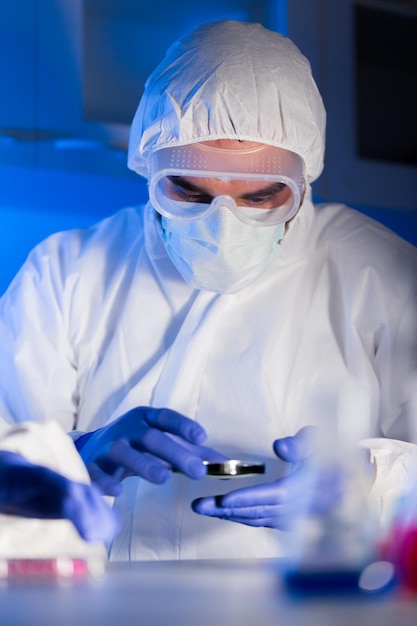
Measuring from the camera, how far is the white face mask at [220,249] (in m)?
1.62

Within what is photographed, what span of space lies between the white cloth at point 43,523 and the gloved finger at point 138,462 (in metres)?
0.12

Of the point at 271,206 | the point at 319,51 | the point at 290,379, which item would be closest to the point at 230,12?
the point at 319,51

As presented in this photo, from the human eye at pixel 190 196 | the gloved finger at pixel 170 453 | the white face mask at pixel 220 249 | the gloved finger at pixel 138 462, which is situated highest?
the human eye at pixel 190 196

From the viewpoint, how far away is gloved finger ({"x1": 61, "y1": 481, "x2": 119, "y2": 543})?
103cm

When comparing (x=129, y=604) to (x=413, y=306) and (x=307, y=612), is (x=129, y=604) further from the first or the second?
(x=413, y=306)

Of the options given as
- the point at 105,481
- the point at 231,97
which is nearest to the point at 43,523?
the point at 105,481

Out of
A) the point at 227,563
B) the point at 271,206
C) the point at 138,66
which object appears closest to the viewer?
the point at 227,563

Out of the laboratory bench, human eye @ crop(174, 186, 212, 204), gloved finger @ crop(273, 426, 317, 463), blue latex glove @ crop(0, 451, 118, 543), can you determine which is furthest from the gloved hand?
human eye @ crop(174, 186, 212, 204)

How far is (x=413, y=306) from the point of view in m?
1.78

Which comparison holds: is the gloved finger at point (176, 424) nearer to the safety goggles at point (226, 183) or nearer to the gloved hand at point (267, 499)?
the gloved hand at point (267, 499)

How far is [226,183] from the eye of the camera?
1.64 m

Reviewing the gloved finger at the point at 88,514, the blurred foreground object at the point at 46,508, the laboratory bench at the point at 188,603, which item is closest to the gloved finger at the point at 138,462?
the blurred foreground object at the point at 46,508

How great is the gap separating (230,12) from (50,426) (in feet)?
4.96

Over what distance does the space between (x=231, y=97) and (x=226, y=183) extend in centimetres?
15
